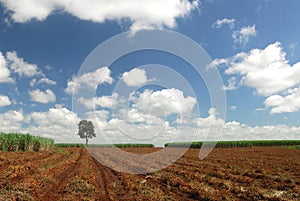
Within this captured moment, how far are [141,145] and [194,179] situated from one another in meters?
88.9

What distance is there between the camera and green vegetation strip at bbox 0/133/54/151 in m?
37.6

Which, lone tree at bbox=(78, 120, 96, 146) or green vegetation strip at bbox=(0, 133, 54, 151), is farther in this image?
lone tree at bbox=(78, 120, 96, 146)

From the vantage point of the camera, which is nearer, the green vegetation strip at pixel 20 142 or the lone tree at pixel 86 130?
the green vegetation strip at pixel 20 142

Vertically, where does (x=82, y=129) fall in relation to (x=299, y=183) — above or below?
above

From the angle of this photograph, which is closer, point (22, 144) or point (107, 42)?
point (107, 42)

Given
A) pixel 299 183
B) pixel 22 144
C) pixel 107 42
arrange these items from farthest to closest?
pixel 22 144, pixel 107 42, pixel 299 183

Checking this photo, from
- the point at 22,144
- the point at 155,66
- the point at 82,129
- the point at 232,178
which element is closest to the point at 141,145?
the point at 82,129

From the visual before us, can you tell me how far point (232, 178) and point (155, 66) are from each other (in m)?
15.1

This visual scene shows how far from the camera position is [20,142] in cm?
4069

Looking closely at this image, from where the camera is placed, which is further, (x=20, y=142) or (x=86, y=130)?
(x=86, y=130)

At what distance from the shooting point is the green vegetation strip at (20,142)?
37562mm

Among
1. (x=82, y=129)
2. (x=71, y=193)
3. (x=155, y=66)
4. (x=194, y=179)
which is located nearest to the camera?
(x=71, y=193)

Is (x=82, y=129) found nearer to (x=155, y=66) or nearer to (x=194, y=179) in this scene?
(x=155, y=66)

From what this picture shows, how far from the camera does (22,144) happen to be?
4122cm
